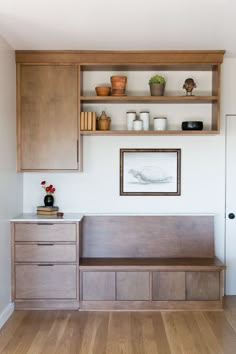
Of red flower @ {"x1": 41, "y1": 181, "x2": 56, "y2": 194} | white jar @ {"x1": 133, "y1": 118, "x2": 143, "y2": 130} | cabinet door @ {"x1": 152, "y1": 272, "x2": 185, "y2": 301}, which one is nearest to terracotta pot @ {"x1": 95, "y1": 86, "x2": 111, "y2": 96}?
white jar @ {"x1": 133, "y1": 118, "x2": 143, "y2": 130}

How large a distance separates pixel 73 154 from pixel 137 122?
2.41ft

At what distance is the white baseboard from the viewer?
3.65 metres

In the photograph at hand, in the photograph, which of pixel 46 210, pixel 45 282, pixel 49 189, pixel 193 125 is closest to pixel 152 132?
pixel 193 125

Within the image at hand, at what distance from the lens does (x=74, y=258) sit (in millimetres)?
4016

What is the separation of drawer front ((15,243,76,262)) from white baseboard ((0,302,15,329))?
1.45 ft

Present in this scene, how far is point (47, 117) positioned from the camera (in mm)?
4195

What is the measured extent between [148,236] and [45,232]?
3.64ft

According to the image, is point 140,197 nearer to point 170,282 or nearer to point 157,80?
point 170,282

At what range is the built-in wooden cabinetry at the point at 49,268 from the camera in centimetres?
402

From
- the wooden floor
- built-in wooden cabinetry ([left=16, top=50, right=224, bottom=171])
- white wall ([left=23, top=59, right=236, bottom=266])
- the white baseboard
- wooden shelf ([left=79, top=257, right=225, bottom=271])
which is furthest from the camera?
white wall ([left=23, top=59, right=236, bottom=266])

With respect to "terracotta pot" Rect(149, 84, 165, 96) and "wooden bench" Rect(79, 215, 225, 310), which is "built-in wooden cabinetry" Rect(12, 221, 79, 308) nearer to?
"wooden bench" Rect(79, 215, 225, 310)

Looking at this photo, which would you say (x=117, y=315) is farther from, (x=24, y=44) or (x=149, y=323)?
(x=24, y=44)

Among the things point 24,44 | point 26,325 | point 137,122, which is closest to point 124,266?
point 26,325

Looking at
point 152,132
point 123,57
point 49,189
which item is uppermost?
point 123,57
